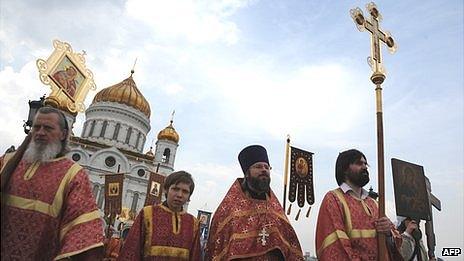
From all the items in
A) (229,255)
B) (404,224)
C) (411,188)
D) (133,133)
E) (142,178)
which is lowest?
(229,255)

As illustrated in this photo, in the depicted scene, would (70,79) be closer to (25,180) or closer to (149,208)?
(149,208)

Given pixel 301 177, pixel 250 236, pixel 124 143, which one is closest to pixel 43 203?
pixel 250 236

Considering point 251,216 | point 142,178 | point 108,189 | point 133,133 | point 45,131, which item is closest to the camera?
point 45,131

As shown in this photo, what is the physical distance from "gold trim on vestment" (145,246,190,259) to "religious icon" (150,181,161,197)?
34.2 ft

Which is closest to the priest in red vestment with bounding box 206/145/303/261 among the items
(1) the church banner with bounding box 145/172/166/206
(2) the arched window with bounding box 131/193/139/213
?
(1) the church banner with bounding box 145/172/166/206

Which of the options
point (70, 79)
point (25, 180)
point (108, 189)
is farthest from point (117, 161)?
point (25, 180)

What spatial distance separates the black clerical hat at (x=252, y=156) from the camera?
4.67m

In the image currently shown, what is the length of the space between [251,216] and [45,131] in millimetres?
2345

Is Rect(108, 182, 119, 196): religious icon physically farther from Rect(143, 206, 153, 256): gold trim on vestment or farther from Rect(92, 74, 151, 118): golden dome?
Rect(92, 74, 151, 118): golden dome

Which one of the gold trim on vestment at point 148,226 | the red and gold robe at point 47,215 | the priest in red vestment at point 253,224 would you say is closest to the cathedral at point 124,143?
the gold trim on vestment at point 148,226

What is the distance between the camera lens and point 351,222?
12.8ft

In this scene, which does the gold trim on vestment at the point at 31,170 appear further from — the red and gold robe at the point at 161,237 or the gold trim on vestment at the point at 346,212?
the gold trim on vestment at the point at 346,212

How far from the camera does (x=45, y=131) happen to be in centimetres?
320

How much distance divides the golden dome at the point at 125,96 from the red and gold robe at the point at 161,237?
4005 centimetres
